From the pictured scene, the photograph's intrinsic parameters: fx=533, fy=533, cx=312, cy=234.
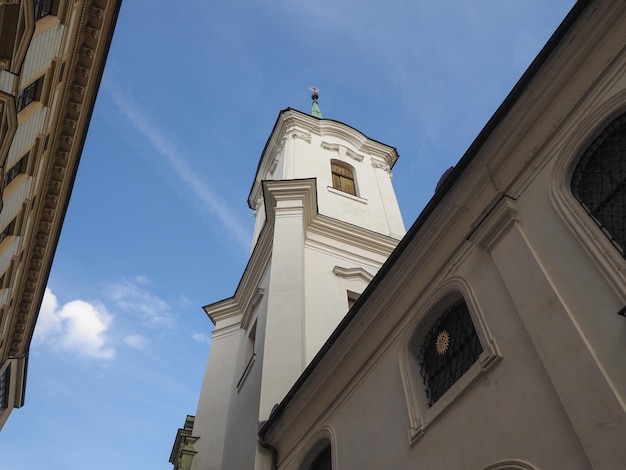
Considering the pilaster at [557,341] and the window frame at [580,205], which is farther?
the window frame at [580,205]

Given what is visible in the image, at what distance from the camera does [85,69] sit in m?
12.1

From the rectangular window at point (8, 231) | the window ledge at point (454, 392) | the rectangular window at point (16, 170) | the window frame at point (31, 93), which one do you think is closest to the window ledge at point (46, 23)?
the window frame at point (31, 93)

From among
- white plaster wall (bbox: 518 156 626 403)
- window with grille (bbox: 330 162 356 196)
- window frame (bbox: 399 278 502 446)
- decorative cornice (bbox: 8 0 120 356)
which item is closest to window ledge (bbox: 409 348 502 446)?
window frame (bbox: 399 278 502 446)

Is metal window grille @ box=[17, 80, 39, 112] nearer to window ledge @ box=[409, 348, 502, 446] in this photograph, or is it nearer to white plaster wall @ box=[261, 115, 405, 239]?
window ledge @ box=[409, 348, 502, 446]

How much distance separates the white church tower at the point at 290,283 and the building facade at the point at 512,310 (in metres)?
2.44

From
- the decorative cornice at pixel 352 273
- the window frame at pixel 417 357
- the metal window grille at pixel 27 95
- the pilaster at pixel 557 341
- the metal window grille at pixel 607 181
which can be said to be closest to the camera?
the pilaster at pixel 557 341

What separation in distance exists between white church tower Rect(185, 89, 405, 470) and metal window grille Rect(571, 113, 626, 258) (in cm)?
670

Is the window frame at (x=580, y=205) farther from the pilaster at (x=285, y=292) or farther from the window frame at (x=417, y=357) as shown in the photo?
the pilaster at (x=285, y=292)

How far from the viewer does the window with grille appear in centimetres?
1912

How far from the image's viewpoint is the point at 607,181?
484cm

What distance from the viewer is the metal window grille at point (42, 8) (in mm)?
9170

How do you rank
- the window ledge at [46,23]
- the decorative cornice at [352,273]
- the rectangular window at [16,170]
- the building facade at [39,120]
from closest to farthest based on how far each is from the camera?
the building facade at [39,120], the window ledge at [46,23], the rectangular window at [16,170], the decorative cornice at [352,273]

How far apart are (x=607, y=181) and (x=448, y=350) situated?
2516 mm

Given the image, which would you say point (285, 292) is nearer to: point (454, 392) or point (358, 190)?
point (454, 392)
